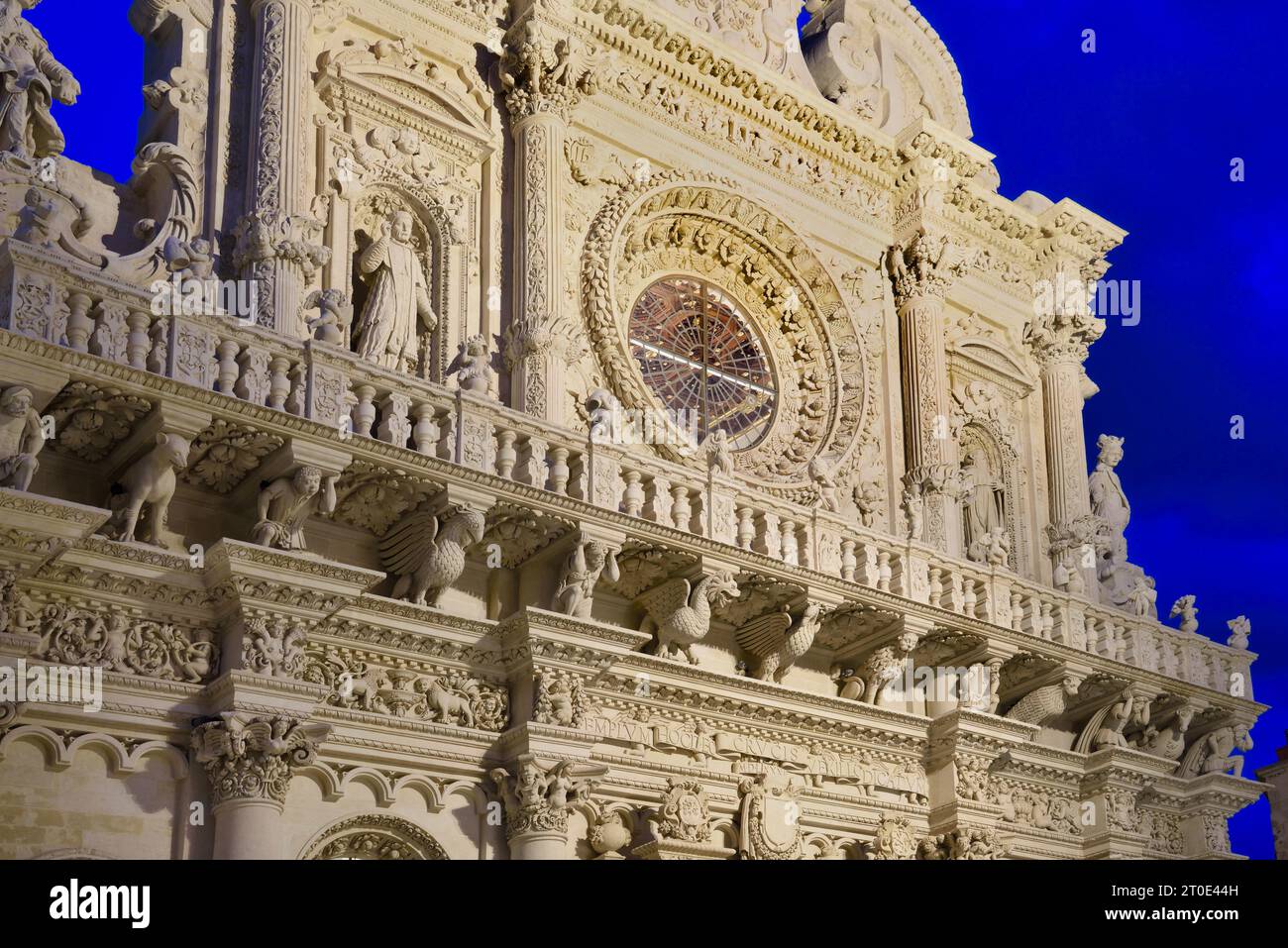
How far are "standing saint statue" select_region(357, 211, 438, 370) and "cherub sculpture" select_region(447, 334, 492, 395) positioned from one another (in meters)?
0.50

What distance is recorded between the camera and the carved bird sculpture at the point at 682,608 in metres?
14.6

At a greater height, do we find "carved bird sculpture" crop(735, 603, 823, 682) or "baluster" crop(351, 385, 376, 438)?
"baluster" crop(351, 385, 376, 438)

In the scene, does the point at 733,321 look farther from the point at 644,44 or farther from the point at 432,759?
the point at 432,759

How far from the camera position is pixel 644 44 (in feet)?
58.5

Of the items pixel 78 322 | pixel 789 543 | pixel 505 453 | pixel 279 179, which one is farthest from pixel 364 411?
pixel 789 543

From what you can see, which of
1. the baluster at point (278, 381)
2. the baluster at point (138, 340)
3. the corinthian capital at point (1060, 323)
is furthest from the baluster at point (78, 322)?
the corinthian capital at point (1060, 323)

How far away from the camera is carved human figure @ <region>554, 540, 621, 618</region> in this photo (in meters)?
13.8

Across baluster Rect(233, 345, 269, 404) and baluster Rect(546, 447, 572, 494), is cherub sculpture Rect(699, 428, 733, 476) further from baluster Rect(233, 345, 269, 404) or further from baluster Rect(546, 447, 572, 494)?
baluster Rect(233, 345, 269, 404)

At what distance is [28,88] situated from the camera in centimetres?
1277

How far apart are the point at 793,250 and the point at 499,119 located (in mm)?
3891

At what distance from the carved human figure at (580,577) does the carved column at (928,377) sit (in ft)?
17.6

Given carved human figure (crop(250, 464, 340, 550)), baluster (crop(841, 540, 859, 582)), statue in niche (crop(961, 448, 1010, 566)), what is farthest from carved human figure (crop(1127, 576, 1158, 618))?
carved human figure (crop(250, 464, 340, 550))
